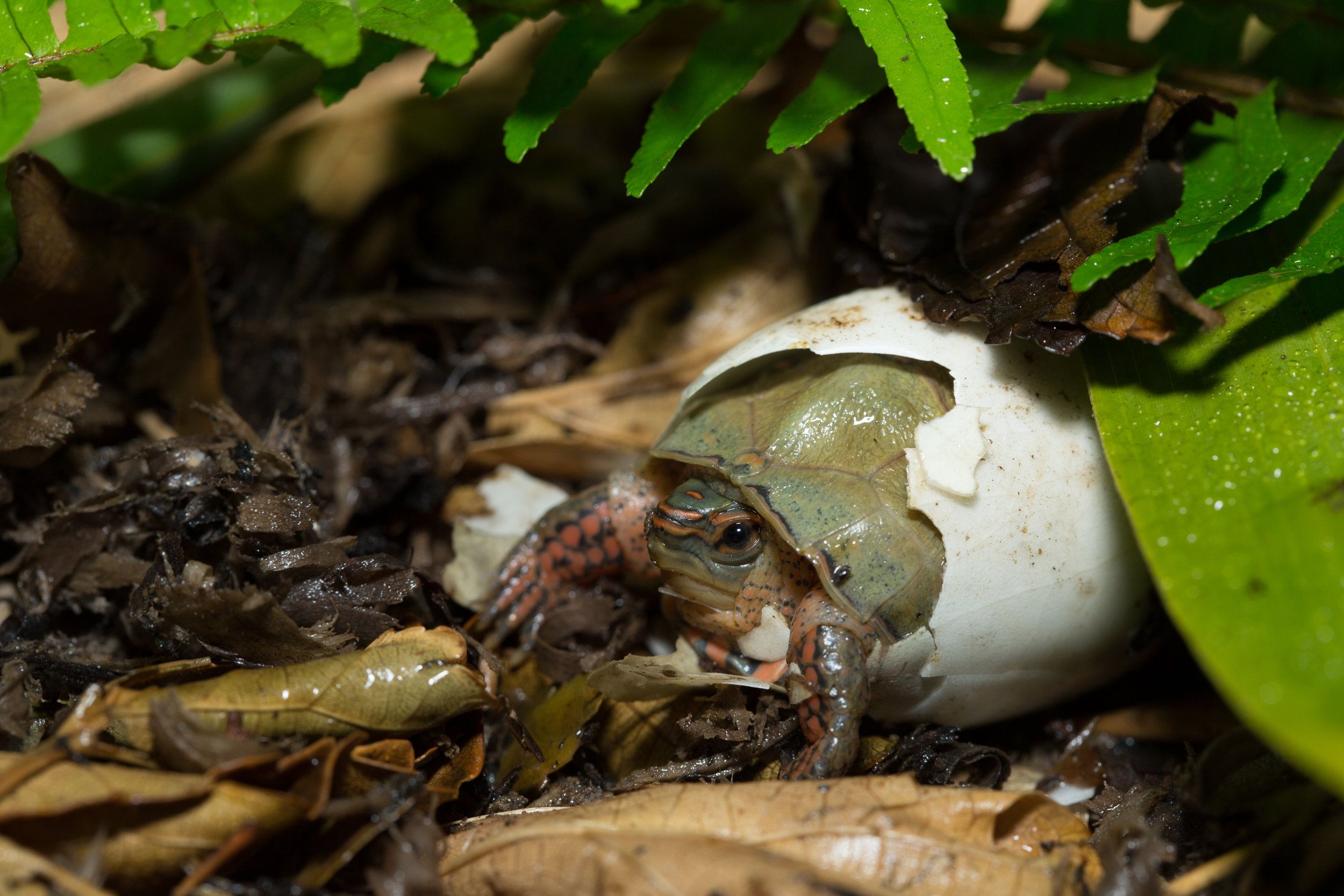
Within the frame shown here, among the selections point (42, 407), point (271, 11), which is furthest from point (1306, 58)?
point (42, 407)

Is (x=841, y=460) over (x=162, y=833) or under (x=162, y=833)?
under

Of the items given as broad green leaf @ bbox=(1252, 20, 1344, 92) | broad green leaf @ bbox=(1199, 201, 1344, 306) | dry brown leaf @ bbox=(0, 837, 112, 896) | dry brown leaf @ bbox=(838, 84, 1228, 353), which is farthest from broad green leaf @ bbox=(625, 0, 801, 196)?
dry brown leaf @ bbox=(0, 837, 112, 896)

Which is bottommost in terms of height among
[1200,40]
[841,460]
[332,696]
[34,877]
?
[841,460]

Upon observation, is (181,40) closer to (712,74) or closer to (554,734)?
(712,74)

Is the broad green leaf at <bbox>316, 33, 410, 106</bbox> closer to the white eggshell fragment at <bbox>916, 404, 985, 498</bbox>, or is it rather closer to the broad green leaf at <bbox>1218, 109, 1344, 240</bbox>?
the white eggshell fragment at <bbox>916, 404, 985, 498</bbox>

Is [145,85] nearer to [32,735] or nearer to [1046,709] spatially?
[32,735]

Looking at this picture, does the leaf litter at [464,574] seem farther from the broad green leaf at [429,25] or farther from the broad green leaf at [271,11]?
the broad green leaf at [429,25]

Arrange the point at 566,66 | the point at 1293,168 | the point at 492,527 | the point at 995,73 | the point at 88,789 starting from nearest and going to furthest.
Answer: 1. the point at 88,789
2. the point at 1293,168
3. the point at 566,66
4. the point at 995,73
5. the point at 492,527
